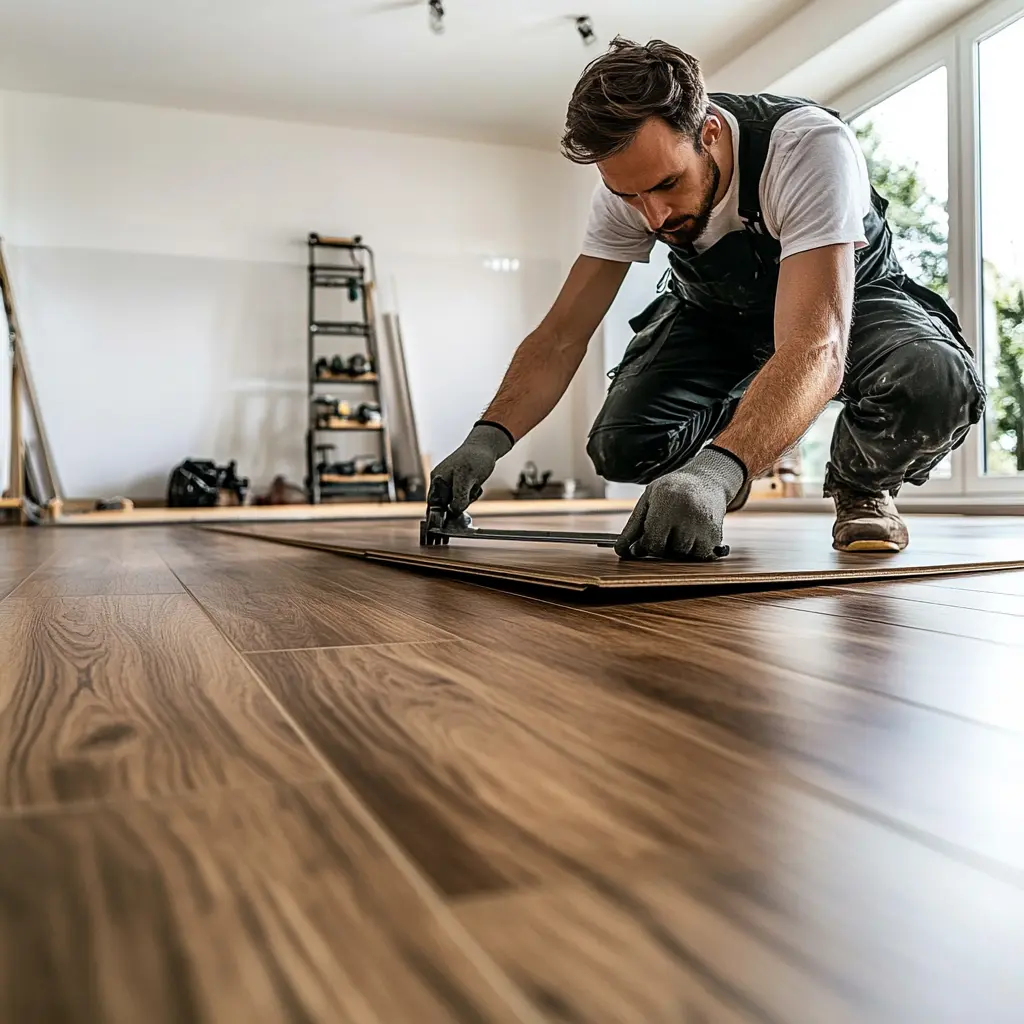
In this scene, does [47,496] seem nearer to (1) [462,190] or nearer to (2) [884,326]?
(1) [462,190]

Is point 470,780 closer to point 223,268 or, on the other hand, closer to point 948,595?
point 948,595

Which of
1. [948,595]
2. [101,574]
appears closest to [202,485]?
[101,574]

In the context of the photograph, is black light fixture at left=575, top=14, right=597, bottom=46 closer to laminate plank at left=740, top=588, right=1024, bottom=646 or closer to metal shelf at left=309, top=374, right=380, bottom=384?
metal shelf at left=309, top=374, right=380, bottom=384

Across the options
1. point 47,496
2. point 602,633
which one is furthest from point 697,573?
point 47,496

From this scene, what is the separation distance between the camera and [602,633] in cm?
90

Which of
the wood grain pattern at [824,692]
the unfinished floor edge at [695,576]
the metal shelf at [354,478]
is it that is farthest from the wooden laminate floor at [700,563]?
the metal shelf at [354,478]

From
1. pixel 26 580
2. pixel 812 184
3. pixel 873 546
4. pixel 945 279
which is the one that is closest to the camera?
pixel 812 184

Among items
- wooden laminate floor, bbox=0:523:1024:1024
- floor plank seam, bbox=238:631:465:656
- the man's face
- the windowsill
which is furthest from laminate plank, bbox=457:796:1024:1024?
the windowsill

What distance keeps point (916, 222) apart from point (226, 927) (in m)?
5.30

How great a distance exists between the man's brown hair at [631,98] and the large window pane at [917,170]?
3.45 metres

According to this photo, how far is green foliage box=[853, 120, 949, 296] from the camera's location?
4.76 m

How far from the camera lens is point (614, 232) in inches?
76.8

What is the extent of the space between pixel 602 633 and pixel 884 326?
1223 mm

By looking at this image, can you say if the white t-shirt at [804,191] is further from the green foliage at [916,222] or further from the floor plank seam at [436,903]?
the green foliage at [916,222]
